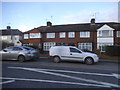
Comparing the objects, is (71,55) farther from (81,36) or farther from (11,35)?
(11,35)

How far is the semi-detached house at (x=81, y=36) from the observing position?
24.5 meters

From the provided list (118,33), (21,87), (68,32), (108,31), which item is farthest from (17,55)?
(118,33)

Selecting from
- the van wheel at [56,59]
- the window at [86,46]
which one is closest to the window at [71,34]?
the window at [86,46]

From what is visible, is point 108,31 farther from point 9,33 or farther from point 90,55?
point 9,33

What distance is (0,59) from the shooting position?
11.1 m

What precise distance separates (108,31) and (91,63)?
698 inches

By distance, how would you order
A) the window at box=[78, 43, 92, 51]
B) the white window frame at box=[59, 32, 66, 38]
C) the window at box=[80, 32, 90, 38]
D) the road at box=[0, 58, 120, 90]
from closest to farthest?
1. the road at box=[0, 58, 120, 90]
2. the window at box=[78, 43, 92, 51]
3. the window at box=[80, 32, 90, 38]
4. the white window frame at box=[59, 32, 66, 38]

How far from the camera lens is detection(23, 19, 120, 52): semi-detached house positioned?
2448 cm

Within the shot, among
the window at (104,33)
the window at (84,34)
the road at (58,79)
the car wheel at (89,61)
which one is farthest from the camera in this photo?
the window at (84,34)

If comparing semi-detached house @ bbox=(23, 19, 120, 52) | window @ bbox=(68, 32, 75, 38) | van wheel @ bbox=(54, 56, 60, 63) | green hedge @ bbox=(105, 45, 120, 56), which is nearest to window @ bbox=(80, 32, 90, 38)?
semi-detached house @ bbox=(23, 19, 120, 52)

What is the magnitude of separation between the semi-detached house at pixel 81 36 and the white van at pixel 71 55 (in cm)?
1362

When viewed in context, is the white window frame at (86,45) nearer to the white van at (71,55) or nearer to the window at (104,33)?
the window at (104,33)

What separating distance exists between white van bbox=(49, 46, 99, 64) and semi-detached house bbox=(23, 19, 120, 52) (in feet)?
44.7

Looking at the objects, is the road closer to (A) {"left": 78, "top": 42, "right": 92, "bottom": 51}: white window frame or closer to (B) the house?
(A) {"left": 78, "top": 42, "right": 92, "bottom": 51}: white window frame
